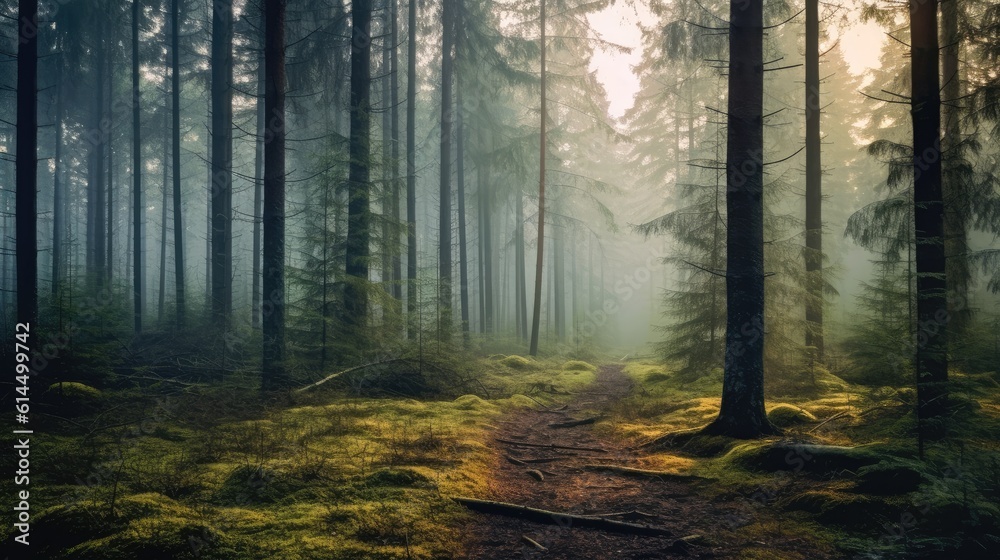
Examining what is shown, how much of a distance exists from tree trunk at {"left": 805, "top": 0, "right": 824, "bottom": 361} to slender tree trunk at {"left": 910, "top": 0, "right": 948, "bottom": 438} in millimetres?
5165

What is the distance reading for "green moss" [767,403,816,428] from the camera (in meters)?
8.09

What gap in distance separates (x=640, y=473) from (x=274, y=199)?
8686 mm

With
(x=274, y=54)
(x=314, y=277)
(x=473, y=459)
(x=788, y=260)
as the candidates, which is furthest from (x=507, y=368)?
(x=274, y=54)

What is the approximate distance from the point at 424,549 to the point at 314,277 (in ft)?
30.6

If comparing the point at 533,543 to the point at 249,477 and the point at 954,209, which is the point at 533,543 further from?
the point at 954,209

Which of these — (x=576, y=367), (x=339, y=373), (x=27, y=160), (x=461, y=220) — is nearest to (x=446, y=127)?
(x=461, y=220)

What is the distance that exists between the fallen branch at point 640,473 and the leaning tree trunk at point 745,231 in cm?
161

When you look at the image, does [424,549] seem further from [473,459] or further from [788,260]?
[788,260]

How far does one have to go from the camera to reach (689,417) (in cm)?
941

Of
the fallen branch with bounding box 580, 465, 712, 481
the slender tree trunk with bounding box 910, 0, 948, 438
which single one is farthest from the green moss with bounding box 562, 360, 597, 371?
the slender tree trunk with bounding box 910, 0, 948, 438

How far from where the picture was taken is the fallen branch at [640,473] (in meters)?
6.38

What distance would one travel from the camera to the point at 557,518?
5074mm

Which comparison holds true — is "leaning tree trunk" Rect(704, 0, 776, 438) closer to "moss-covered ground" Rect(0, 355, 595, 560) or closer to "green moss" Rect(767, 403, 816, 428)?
"green moss" Rect(767, 403, 816, 428)

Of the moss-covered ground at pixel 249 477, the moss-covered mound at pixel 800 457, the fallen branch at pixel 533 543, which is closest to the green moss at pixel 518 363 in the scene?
the moss-covered ground at pixel 249 477
